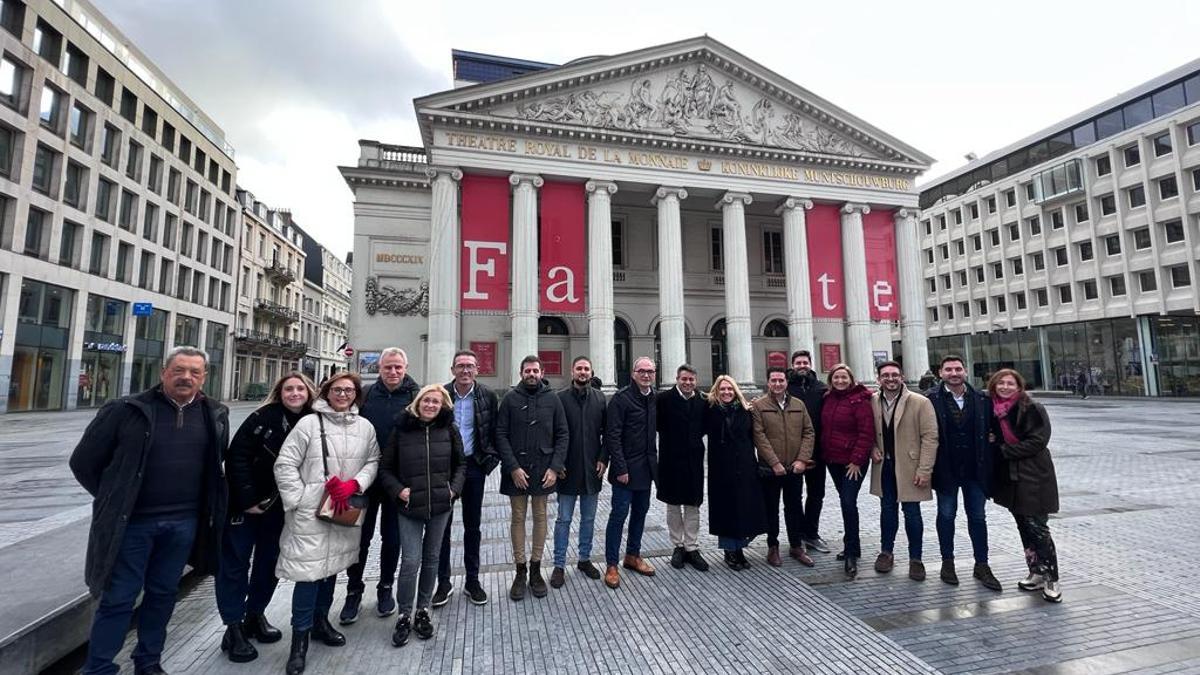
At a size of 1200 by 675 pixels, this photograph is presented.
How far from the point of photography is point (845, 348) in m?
25.3

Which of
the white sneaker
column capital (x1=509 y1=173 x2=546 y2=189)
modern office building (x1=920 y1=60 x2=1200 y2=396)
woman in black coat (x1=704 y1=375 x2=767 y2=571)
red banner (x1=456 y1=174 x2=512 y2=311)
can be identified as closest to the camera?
the white sneaker

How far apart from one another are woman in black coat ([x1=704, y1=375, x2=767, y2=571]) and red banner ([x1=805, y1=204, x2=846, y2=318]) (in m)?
19.8

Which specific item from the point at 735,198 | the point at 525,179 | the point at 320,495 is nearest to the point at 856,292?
the point at 735,198

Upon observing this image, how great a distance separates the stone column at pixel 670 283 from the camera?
869 inches

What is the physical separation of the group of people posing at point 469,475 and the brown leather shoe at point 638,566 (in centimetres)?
1

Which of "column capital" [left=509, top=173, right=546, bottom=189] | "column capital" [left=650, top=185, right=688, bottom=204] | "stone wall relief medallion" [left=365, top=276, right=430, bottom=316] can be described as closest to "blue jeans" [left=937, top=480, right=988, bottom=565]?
"column capital" [left=509, top=173, right=546, bottom=189]

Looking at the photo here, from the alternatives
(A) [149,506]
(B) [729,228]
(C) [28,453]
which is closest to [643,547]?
(A) [149,506]

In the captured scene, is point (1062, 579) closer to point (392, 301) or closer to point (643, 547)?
point (643, 547)

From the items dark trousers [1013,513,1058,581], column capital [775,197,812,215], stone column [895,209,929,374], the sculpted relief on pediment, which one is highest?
the sculpted relief on pediment

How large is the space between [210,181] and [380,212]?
21.1 metres

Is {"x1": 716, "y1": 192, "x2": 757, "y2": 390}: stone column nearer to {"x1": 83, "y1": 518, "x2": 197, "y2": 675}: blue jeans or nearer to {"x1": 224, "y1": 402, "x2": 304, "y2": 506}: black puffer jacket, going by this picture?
{"x1": 224, "y1": 402, "x2": 304, "y2": 506}: black puffer jacket

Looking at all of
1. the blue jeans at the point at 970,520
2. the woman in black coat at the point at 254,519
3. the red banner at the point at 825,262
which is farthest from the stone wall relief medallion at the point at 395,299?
the blue jeans at the point at 970,520

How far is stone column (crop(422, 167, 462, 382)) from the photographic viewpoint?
65.6ft

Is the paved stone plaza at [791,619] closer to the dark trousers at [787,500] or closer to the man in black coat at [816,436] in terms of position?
the dark trousers at [787,500]
